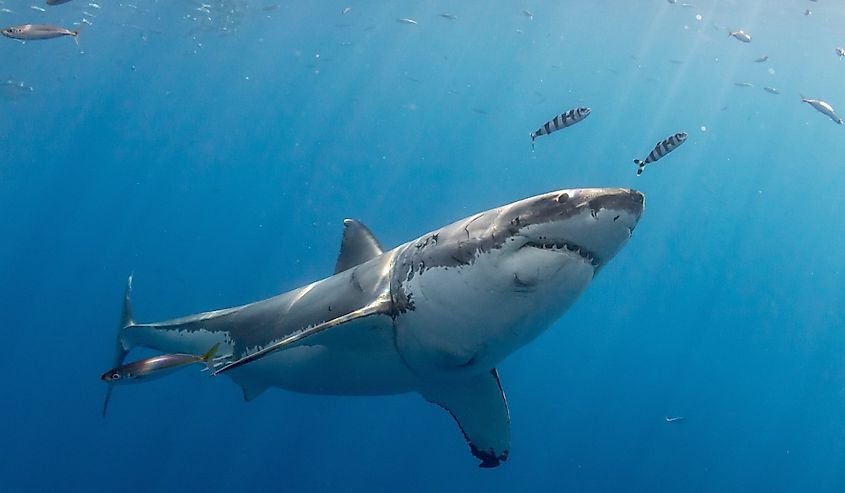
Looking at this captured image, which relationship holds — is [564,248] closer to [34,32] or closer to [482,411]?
[482,411]

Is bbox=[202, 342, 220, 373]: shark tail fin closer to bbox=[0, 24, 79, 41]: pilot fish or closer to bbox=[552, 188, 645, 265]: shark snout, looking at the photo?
bbox=[552, 188, 645, 265]: shark snout

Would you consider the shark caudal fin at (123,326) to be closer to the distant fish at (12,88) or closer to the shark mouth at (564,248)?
the shark mouth at (564,248)

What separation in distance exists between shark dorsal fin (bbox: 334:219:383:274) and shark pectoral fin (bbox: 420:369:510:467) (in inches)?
54.4

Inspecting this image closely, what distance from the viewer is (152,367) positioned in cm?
498

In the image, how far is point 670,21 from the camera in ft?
124

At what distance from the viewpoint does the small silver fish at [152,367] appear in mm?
4906

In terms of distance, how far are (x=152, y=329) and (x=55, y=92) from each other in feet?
234

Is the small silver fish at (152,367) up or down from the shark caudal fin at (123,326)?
up

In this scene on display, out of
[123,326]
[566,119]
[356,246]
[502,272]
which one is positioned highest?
[502,272]

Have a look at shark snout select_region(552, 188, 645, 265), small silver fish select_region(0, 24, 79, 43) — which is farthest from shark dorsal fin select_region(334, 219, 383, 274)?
small silver fish select_region(0, 24, 79, 43)

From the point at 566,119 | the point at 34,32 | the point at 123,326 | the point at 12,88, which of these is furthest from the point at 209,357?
the point at 12,88

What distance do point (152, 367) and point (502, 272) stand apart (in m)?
3.36

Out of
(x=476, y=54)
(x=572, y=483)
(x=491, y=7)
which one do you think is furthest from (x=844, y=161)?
(x=572, y=483)

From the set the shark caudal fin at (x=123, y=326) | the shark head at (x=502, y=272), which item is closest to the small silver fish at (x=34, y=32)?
the shark caudal fin at (x=123, y=326)
